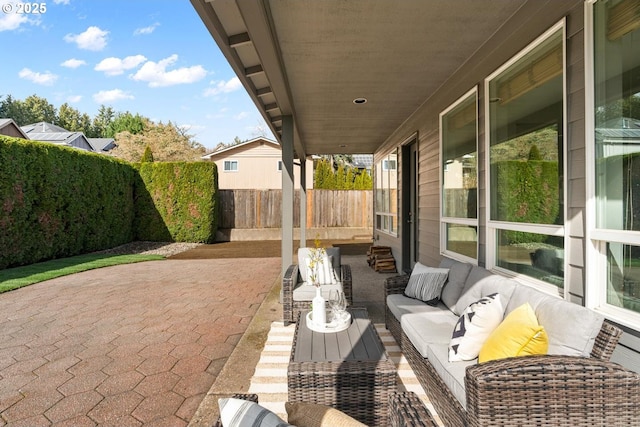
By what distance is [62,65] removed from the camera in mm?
40812

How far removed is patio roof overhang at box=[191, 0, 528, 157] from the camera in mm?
2383

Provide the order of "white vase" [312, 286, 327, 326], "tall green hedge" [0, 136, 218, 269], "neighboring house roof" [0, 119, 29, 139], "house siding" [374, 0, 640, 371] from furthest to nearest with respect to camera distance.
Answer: "neighboring house roof" [0, 119, 29, 139] → "tall green hedge" [0, 136, 218, 269] → "white vase" [312, 286, 327, 326] → "house siding" [374, 0, 640, 371]

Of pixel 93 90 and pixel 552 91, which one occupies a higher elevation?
pixel 93 90

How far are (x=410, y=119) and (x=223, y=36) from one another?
3710mm

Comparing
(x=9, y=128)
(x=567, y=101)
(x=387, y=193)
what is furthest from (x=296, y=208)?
(x=9, y=128)

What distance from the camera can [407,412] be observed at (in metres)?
1.15

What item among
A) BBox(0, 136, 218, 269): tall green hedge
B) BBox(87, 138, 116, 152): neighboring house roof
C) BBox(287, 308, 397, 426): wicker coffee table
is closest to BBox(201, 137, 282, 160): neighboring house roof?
BBox(0, 136, 218, 269): tall green hedge

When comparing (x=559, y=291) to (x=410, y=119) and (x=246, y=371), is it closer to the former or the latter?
(x=246, y=371)

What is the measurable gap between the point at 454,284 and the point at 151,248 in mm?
9616

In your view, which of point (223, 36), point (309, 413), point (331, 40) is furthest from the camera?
point (331, 40)

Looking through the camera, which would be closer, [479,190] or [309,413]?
[309,413]

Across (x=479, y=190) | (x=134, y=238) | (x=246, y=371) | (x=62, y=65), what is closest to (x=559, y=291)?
(x=479, y=190)

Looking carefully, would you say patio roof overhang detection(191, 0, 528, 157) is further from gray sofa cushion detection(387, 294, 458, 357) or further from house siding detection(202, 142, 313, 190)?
house siding detection(202, 142, 313, 190)

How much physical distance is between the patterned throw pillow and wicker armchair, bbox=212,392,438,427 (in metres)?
1.89
